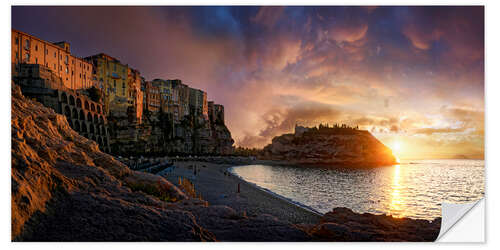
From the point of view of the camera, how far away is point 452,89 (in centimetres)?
938

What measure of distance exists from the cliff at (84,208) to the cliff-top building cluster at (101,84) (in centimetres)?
466

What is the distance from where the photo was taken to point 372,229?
654cm

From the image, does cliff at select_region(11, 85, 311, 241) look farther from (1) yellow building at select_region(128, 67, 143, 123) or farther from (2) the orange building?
(1) yellow building at select_region(128, 67, 143, 123)

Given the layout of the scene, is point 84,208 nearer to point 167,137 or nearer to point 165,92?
point 167,137

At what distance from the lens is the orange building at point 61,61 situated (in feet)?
69.4

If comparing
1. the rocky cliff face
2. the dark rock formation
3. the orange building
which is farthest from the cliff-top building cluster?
the dark rock formation

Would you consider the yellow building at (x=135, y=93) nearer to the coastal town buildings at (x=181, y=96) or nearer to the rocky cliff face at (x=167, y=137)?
the rocky cliff face at (x=167, y=137)

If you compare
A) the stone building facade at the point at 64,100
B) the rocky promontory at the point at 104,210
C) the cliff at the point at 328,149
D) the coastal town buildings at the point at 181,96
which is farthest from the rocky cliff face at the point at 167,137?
the rocky promontory at the point at 104,210

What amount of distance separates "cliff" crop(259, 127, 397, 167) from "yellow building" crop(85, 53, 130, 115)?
74449 millimetres

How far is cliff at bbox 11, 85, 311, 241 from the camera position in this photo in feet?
14.9
